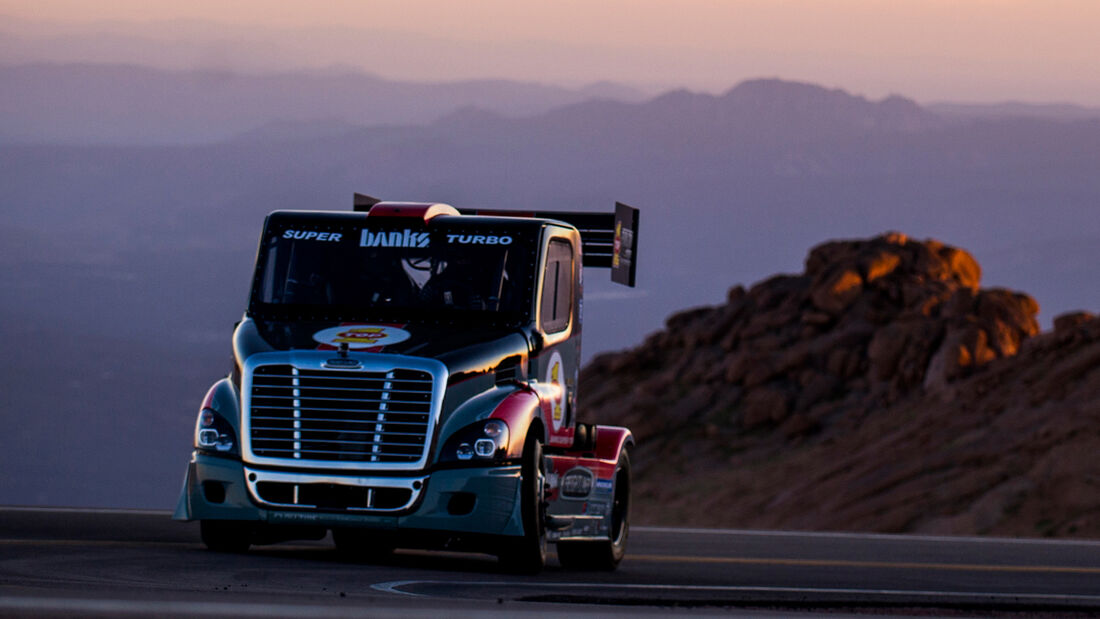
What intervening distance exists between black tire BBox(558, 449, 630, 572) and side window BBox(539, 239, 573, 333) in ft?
6.54

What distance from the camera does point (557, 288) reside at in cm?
1539

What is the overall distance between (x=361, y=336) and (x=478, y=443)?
4.68 feet

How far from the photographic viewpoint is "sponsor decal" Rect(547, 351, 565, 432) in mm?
15055

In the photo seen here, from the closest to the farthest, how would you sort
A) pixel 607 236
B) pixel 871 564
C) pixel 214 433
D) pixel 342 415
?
pixel 342 415, pixel 214 433, pixel 871 564, pixel 607 236

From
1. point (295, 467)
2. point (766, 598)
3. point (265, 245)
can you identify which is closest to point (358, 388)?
point (295, 467)

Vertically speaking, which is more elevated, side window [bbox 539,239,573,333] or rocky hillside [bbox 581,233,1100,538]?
side window [bbox 539,239,573,333]

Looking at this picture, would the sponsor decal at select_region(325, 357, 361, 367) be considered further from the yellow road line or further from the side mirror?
the yellow road line

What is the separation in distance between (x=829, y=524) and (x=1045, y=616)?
43.0 meters

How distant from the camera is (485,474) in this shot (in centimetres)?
1352

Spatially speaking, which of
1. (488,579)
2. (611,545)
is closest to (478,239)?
(488,579)

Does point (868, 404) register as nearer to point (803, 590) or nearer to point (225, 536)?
point (803, 590)

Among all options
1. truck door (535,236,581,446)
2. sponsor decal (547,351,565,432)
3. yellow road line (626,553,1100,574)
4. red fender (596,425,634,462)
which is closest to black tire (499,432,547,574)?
truck door (535,236,581,446)

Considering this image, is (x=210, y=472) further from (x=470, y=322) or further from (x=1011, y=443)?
(x=1011, y=443)

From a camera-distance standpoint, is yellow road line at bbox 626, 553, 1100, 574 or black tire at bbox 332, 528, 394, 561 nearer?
black tire at bbox 332, 528, 394, 561
